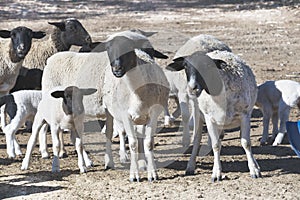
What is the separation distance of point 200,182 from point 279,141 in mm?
2582

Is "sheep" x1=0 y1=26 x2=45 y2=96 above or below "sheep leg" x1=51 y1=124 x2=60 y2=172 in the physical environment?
above

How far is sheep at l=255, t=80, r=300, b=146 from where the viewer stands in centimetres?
1209

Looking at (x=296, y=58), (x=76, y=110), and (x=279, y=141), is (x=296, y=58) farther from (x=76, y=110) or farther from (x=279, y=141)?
(x=76, y=110)

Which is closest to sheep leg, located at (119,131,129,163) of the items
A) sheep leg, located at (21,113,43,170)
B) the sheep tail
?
sheep leg, located at (21,113,43,170)

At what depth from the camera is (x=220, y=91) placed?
9852mm

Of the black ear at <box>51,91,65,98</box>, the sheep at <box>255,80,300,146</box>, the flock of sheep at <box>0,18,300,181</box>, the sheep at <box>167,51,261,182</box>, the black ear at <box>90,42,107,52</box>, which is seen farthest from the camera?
the sheep at <box>255,80,300,146</box>

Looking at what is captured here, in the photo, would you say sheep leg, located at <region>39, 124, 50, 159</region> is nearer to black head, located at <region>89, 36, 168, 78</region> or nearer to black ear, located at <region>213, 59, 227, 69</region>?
black head, located at <region>89, 36, 168, 78</region>

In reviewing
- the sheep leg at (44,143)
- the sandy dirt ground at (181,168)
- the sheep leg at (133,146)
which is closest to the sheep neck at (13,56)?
the sandy dirt ground at (181,168)

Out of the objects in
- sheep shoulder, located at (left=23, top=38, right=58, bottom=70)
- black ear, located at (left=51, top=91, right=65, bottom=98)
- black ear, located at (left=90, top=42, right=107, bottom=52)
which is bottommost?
sheep shoulder, located at (left=23, top=38, right=58, bottom=70)

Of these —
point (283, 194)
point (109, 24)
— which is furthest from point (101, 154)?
point (109, 24)

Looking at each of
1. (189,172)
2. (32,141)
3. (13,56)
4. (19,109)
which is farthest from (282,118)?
(13,56)

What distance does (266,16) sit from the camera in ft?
96.8

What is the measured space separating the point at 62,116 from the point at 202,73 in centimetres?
203

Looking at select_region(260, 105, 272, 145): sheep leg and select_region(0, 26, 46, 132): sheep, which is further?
select_region(0, 26, 46, 132): sheep
